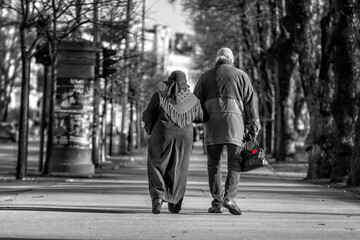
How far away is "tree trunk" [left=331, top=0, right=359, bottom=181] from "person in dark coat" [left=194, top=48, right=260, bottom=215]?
7568 mm

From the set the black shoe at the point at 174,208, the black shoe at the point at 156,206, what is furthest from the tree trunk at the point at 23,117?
the black shoe at the point at 156,206

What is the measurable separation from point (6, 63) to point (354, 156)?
47.6m

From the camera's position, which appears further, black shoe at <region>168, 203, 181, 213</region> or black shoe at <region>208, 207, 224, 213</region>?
black shoe at <region>208, 207, 224, 213</region>

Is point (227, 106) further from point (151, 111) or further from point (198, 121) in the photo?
point (151, 111)

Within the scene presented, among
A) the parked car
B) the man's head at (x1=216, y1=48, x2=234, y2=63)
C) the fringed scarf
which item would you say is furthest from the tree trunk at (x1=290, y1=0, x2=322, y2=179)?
the parked car

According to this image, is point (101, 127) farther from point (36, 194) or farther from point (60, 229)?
point (60, 229)

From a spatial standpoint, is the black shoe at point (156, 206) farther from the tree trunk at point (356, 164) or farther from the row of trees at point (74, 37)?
the row of trees at point (74, 37)

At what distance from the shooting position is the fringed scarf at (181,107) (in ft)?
35.7

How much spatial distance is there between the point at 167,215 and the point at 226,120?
51.0 inches

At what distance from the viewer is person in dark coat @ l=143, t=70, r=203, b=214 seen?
10.8 meters

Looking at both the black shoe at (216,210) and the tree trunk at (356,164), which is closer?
the black shoe at (216,210)

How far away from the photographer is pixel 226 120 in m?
10.9

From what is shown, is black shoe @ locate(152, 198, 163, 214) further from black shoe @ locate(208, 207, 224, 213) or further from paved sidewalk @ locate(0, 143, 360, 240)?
black shoe @ locate(208, 207, 224, 213)

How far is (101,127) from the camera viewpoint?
A: 96.4 ft
